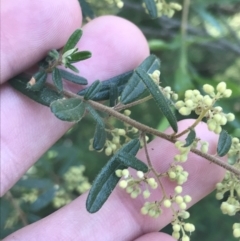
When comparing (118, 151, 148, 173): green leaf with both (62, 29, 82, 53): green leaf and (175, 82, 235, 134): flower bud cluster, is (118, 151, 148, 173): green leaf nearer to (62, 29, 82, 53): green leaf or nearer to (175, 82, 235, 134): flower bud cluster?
(175, 82, 235, 134): flower bud cluster

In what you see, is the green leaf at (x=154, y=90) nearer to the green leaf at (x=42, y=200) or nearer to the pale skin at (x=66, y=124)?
the pale skin at (x=66, y=124)

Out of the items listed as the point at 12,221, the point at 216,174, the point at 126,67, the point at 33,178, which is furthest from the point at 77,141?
the point at 216,174

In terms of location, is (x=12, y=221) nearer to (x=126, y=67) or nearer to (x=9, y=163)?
(x=9, y=163)

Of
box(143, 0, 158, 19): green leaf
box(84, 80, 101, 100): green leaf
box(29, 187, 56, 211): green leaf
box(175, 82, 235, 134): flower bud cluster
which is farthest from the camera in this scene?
box(29, 187, 56, 211): green leaf

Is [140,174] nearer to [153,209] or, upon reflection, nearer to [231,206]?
[153,209]

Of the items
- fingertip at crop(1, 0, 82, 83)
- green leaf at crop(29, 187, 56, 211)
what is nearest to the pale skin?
fingertip at crop(1, 0, 82, 83)

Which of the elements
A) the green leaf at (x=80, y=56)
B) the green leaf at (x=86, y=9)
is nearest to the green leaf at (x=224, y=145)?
the green leaf at (x=80, y=56)
